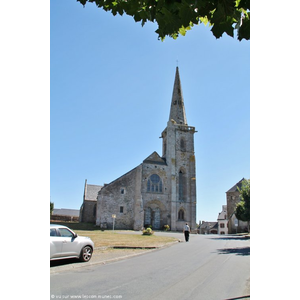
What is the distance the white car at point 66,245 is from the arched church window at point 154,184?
30861 millimetres

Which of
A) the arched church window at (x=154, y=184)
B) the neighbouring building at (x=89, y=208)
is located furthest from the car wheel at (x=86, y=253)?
the neighbouring building at (x=89, y=208)

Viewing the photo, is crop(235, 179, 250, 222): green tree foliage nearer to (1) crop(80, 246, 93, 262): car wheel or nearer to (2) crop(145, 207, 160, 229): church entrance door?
(2) crop(145, 207, 160, 229): church entrance door

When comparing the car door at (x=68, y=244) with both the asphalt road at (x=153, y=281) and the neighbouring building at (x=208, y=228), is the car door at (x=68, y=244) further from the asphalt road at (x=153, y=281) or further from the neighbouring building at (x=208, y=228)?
the neighbouring building at (x=208, y=228)

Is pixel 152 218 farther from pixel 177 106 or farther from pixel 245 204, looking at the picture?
pixel 177 106

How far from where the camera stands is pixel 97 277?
281 inches

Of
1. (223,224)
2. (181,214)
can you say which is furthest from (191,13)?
(223,224)

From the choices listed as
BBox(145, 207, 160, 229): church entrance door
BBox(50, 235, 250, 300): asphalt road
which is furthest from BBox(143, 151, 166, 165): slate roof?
BBox(50, 235, 250, 300): asphalt road

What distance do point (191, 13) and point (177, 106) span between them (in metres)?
45.7

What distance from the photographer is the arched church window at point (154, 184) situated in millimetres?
40812

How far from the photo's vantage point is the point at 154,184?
41.2 m

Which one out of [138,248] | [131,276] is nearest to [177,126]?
[138,248]
